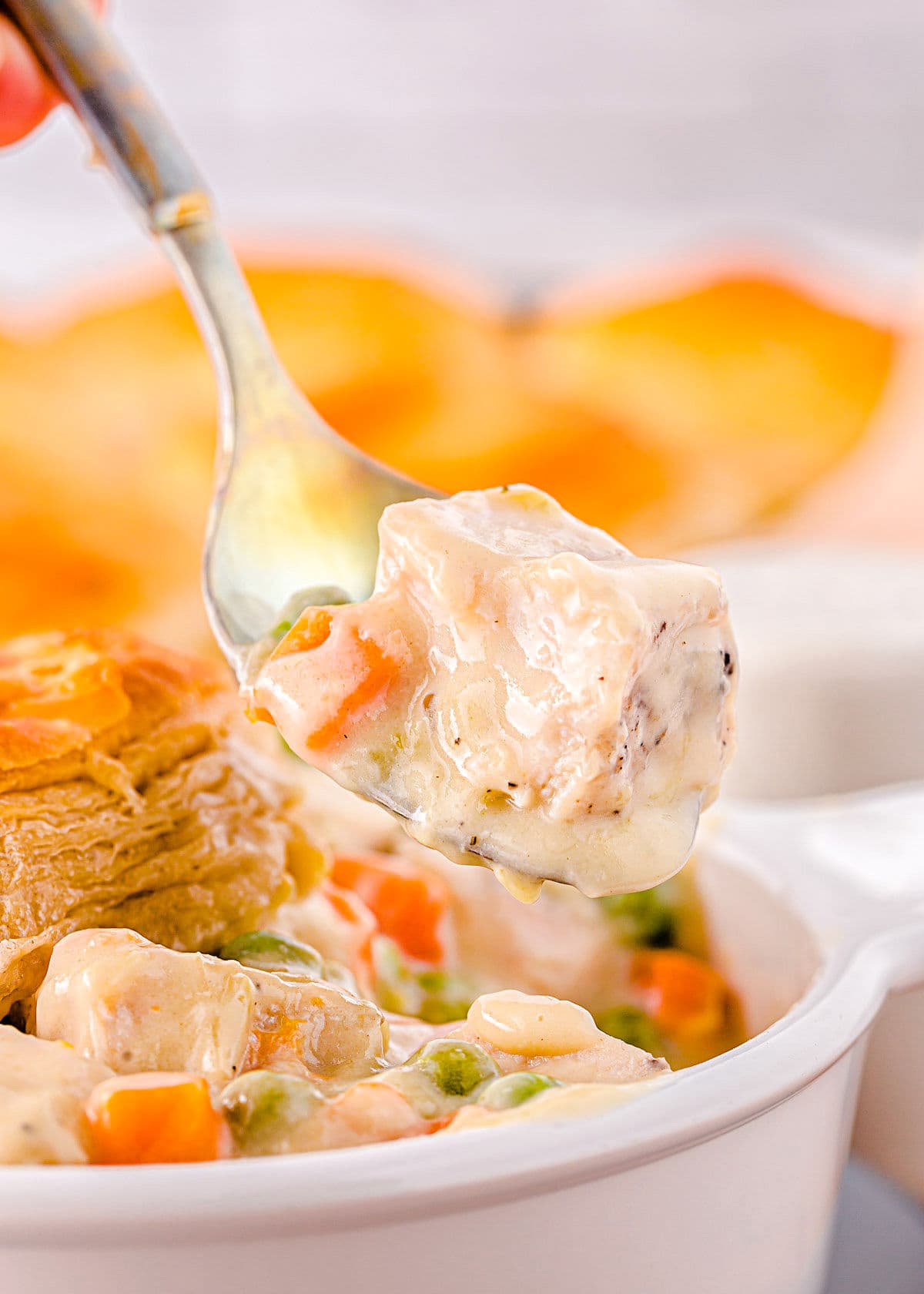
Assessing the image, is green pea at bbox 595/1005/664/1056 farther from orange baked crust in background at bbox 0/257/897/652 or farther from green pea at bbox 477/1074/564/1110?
orange baked crust in background at bbox 0/257/897/652

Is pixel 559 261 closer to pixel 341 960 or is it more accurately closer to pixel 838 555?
pixel 838 555

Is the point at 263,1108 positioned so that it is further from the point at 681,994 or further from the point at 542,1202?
the point at 681,994

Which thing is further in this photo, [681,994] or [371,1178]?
[681,994]

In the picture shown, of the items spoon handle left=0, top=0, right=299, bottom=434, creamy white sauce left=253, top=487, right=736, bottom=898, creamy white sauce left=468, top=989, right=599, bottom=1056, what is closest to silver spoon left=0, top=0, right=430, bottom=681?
spoon handle left=0, top=0, right=299, bottom=434

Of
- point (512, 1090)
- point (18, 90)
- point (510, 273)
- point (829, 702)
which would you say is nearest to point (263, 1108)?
point (512, 1090)

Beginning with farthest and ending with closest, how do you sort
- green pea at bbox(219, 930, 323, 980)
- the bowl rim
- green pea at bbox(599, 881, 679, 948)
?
green pea at bbox(599, 881, 679, 948) < green pea at bbox(219, 930, 323, 980) < the bowl rim

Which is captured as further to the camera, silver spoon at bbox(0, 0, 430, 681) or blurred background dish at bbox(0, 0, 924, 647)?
blurred background dish at bbox(0, 0, 924, 647)

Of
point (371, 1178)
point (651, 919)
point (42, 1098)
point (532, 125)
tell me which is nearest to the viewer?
point (371, 1178)
